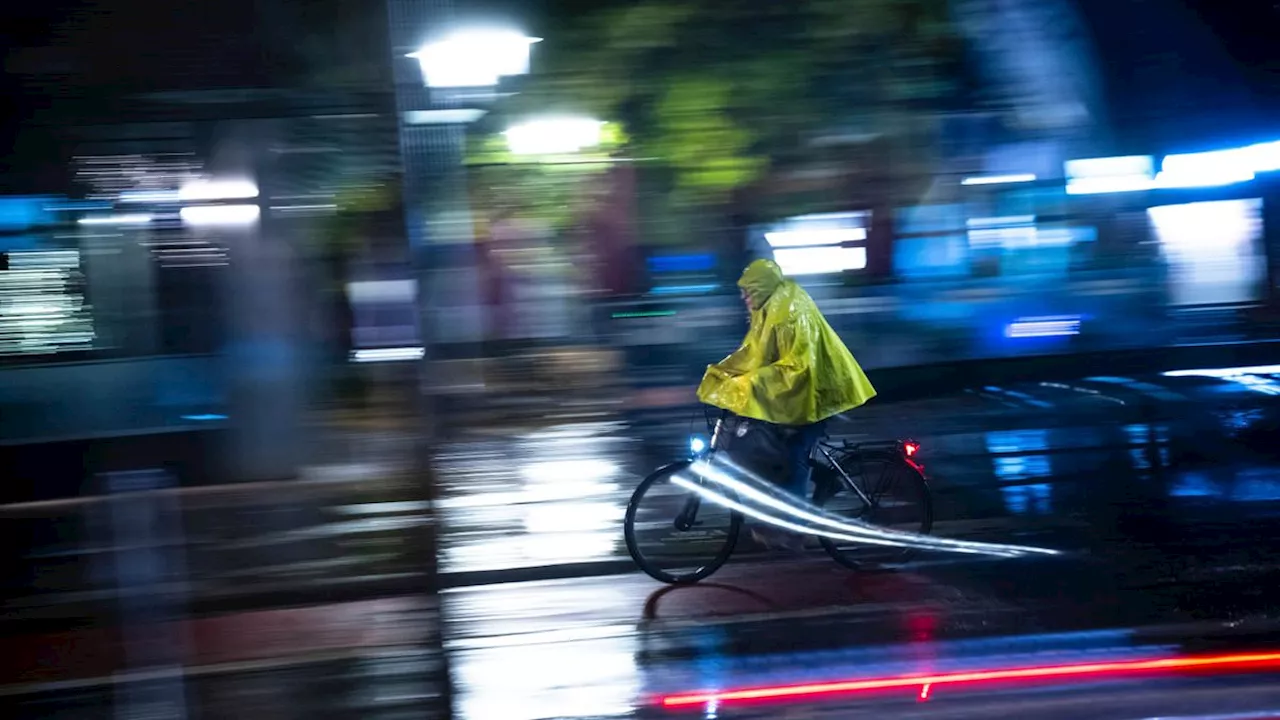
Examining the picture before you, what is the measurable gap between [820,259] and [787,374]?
847 centimetres

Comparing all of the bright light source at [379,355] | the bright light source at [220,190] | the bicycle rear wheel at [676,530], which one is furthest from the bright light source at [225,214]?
the bicycle rear wheel at [676,530]

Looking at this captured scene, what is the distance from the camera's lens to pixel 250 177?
1160 cm

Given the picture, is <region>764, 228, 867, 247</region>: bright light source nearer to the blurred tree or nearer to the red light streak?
the blurred tree

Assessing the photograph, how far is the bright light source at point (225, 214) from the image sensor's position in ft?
38.3

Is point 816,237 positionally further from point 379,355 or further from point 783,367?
point 783,367

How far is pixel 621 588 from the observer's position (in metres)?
7.43

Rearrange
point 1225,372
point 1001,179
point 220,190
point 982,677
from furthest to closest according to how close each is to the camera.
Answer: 1. point 1225,372
2. point 1001,179
3. point 220,190
4. point 982,677

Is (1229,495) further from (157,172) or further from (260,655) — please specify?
(157,172)

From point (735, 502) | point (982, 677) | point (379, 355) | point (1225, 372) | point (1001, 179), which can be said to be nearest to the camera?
point (982, 677)

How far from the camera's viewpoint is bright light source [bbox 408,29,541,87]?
9250 mm

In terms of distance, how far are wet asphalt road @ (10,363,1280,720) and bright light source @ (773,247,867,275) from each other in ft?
11.1

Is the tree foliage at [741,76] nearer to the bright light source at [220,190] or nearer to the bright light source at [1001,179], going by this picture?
the bright light source at [220,190]

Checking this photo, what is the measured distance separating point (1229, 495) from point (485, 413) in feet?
Result: 34.8

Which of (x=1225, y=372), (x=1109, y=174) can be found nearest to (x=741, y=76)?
(x=1109, y=174)
